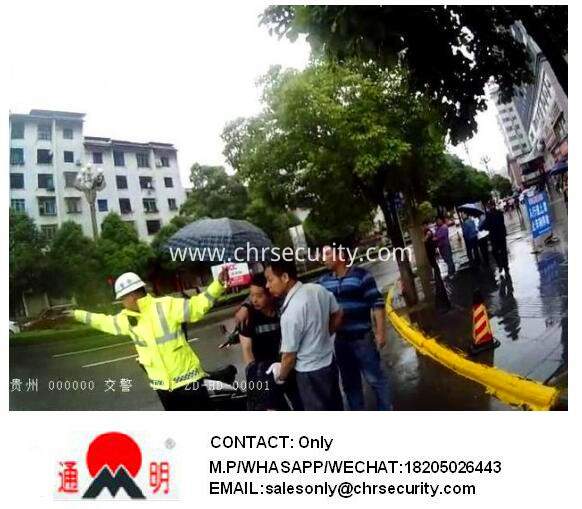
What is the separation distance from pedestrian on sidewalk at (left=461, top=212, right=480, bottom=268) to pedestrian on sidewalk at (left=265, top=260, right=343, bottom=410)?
1.23 m

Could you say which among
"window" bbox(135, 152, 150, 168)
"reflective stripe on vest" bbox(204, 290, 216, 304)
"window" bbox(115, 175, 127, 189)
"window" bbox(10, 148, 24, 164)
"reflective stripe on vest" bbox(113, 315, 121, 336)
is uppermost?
"window" bbox(10, 148, 24, 164)

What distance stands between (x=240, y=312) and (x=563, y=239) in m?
2.32

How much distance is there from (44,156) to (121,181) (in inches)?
20.4

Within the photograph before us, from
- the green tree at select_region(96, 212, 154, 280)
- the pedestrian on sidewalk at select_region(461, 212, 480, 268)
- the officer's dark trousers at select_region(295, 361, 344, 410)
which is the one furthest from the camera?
the pedestrian on sidewalk at select_region(461, 212, 480, 268)

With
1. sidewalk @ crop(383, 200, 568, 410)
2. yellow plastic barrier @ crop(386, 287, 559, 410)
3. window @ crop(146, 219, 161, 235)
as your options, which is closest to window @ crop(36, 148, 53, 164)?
window @ crop(146, 219, 161, 235)

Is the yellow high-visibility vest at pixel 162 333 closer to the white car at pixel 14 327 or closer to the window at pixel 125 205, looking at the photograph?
the white car at pixel 14 327

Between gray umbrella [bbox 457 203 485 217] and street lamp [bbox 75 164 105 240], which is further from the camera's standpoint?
gray umbrella [bbox 457 203 485 217]

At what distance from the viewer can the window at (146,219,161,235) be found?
2.86 m

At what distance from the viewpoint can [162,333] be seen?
101 inches

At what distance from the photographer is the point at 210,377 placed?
2.63 metres

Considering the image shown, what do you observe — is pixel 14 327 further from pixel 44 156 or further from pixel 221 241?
pixel 221 241

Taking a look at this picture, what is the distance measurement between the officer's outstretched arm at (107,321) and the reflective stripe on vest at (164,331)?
23 centimetres

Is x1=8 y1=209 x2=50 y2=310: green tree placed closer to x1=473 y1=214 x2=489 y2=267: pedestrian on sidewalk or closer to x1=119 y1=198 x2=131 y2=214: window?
x1=119 y1=198 x2=131 y2=214: window

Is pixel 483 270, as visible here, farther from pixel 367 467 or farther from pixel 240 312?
pixel 240 312
